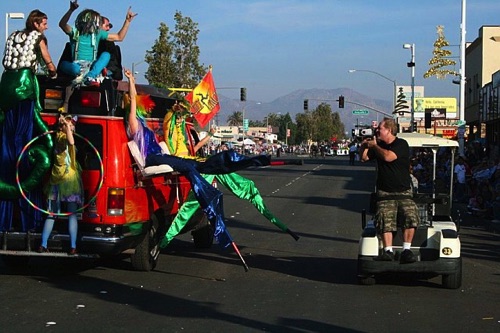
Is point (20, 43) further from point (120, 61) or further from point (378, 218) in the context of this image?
point (378, 218)

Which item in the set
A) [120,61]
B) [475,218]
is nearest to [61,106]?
[120,61]

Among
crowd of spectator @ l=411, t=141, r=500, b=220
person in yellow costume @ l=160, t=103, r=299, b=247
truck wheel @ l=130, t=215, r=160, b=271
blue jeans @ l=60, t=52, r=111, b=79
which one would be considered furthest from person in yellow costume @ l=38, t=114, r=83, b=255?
crowd of spectator @ l=411, t=141, r=500, b=220

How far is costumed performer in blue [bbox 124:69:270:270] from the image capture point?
399 inches

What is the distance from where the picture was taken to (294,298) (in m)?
9.08

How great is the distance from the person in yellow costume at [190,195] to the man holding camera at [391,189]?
2041mm

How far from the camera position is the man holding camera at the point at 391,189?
31.5 feet

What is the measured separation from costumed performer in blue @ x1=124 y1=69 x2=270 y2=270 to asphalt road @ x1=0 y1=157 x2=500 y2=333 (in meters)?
0.81

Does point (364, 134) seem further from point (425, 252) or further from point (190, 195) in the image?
point (190, 195)

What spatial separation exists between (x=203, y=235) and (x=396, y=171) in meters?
4.74

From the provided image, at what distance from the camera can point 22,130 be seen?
32.8ft

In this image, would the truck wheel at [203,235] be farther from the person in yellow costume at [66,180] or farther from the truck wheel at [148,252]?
the person in yellow costume at [66,180]

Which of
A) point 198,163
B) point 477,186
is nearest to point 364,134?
point 198,163

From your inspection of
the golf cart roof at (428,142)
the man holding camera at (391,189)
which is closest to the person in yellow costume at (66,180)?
the man holding camera at (391,189)

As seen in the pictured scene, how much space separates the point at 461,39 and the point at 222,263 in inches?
977
